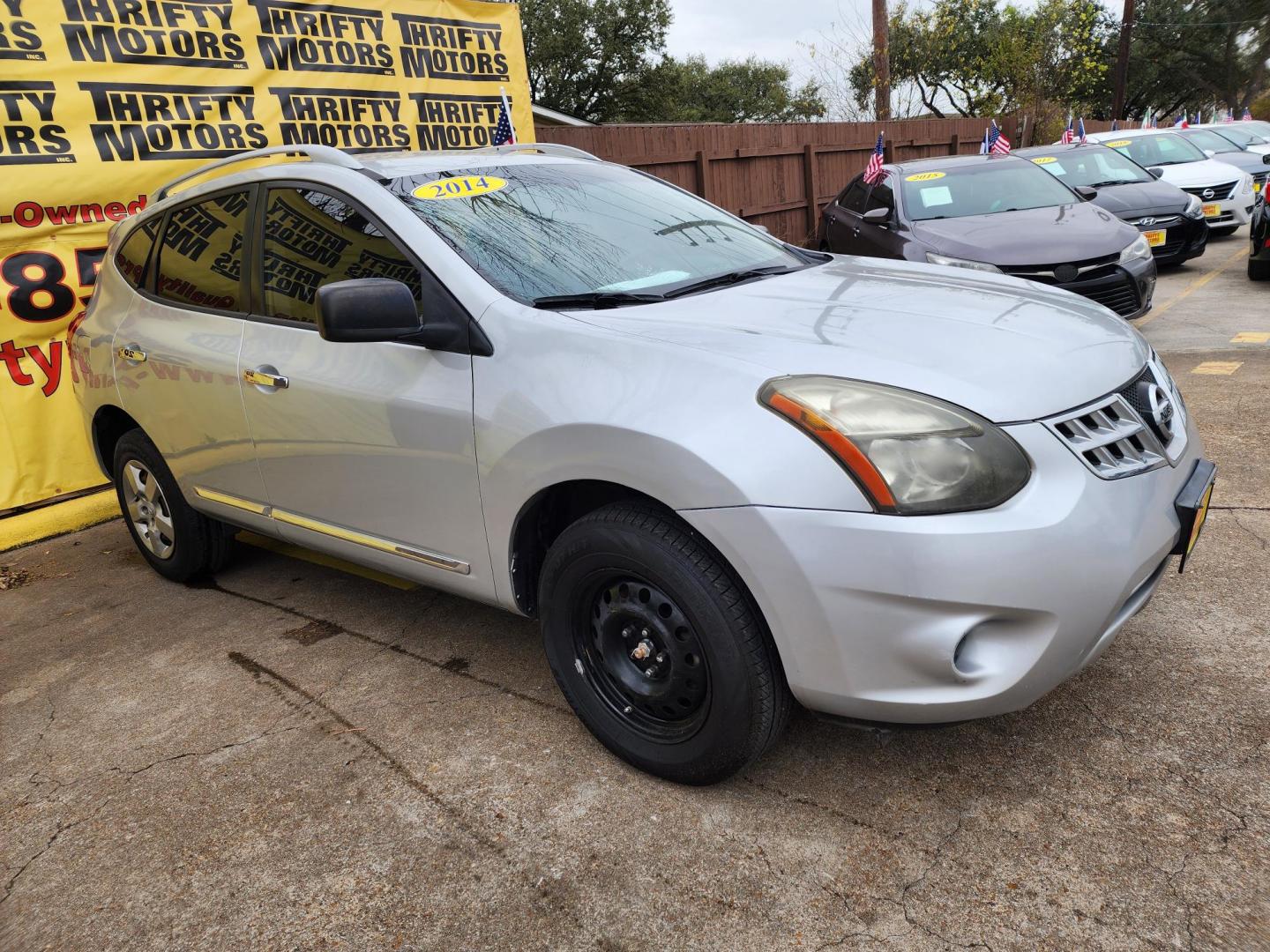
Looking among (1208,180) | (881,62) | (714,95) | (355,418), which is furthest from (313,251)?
(714,95)

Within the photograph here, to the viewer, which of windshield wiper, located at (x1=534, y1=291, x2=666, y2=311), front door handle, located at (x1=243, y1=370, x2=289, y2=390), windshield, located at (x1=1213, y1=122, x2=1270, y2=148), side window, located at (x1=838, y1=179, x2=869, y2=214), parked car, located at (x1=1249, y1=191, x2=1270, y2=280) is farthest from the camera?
windshield, located at (x1=1213, y1=122, x2=1270, y2=148)

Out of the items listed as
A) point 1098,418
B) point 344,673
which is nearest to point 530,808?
point 344,673

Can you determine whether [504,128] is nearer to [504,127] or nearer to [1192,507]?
[504,127]

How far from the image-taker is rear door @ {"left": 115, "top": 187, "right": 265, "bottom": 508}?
3521mm

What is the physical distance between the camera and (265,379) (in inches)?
130

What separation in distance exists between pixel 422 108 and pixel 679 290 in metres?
5.05

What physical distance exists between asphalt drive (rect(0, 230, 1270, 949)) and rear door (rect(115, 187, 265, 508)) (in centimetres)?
71

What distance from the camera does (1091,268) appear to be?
6.84 metres

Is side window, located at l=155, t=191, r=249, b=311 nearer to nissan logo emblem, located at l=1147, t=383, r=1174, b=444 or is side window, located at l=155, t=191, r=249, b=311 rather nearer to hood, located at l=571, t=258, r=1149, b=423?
hood, located at l=571, t=258, r=1149, b=423

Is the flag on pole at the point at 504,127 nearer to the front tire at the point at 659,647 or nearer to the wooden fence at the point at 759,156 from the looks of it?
the wooden fence at the point at 759,156

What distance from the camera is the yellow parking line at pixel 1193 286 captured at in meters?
8.41

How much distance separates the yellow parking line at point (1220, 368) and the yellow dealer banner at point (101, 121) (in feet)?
17.7

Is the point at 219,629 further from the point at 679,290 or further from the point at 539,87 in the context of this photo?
the point at 539,87

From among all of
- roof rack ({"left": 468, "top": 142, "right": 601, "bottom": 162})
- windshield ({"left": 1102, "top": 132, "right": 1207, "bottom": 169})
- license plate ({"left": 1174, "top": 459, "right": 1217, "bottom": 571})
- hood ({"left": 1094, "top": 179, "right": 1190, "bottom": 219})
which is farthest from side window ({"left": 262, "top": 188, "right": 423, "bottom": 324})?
windshield ({"left": 1102, "top": 132, "right": 1207, "bottom": 169})
